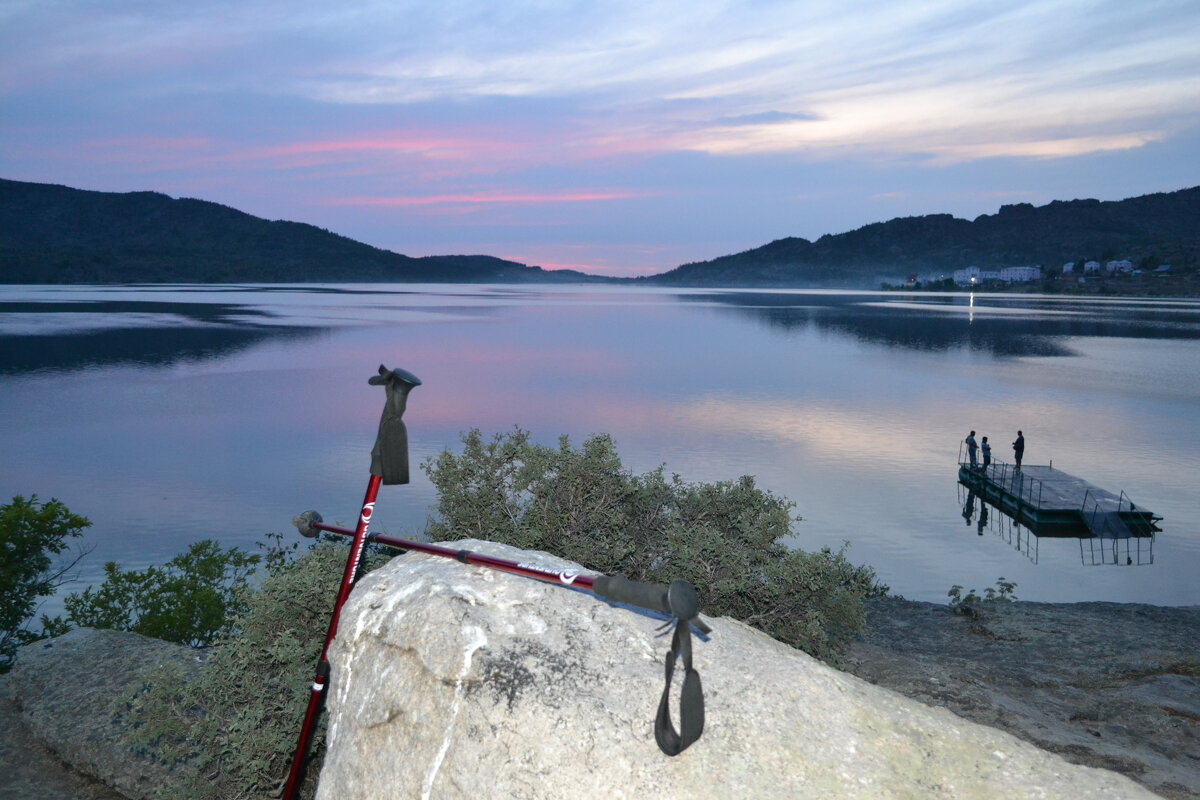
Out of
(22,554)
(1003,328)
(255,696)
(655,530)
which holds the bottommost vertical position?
(1003,328)

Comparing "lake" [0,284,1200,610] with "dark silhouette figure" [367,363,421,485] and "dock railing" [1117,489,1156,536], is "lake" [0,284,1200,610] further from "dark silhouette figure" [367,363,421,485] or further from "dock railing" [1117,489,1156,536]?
"dark silhouette figure" [367,363,421,485]

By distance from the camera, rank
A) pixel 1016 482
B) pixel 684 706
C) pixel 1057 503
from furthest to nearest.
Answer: pixel 1016 482 → pixel 1057 503 → pixel 684 706

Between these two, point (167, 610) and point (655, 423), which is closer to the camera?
point (167, 610)

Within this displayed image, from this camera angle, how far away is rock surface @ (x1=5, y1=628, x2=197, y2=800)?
1134 cm

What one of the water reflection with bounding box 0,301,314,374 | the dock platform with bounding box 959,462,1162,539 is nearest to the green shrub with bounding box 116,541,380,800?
the dock platform with bounding box 959,462,1162,539

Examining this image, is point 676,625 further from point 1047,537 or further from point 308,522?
point 1047,537

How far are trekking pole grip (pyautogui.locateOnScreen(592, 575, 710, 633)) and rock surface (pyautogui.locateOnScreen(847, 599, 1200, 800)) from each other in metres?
8.42

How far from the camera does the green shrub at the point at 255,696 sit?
844 cm

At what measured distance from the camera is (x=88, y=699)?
12.5 meters

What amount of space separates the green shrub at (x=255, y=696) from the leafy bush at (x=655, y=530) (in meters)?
2.95

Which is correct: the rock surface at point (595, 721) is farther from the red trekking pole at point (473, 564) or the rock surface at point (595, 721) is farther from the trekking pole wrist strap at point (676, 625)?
the trekking pole wrist strap at point (676, 625)

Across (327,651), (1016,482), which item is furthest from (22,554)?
(1016,482)

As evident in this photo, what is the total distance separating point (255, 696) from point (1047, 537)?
37910mm

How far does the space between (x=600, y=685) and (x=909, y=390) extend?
81.9 metres
